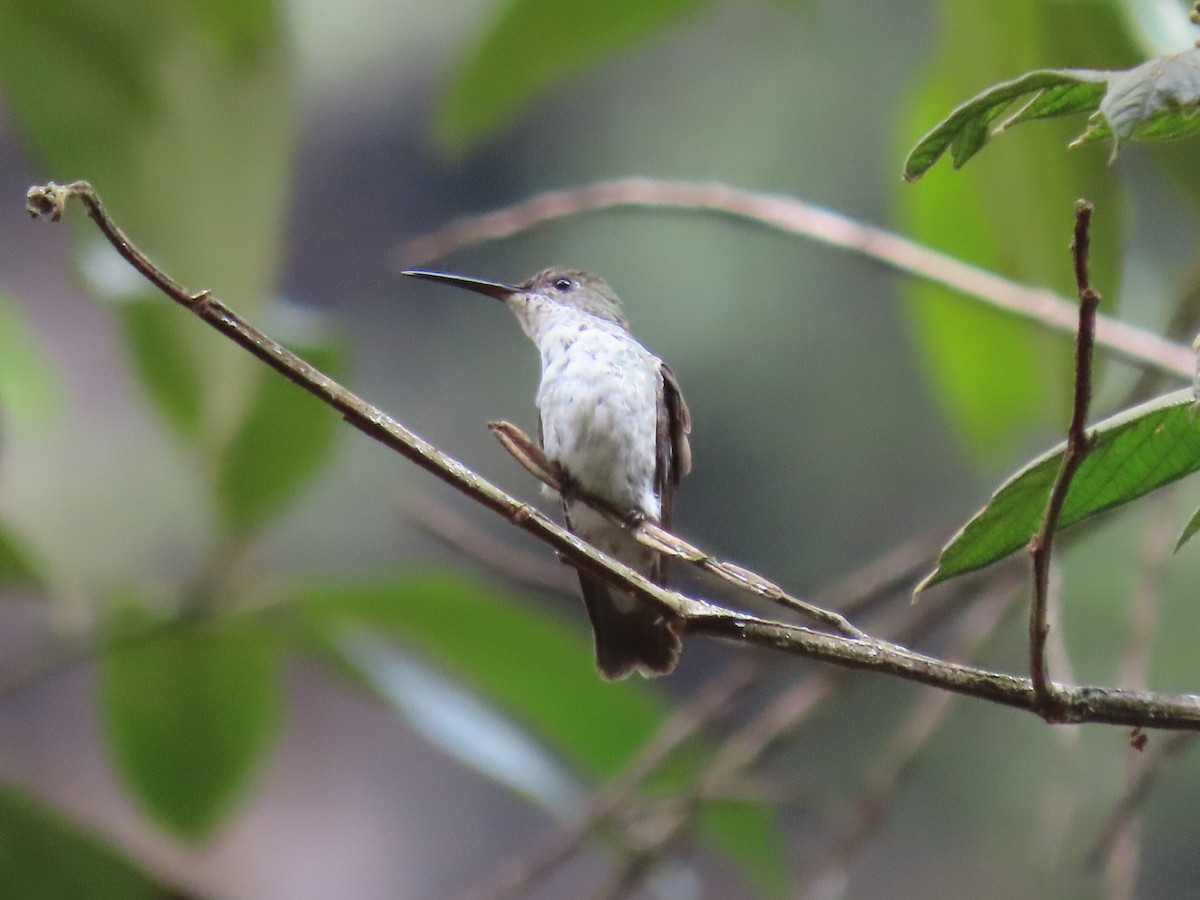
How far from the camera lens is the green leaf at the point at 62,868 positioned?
115cm

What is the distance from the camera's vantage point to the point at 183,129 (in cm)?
145

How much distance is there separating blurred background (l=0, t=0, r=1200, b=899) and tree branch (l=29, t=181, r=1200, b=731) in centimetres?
60

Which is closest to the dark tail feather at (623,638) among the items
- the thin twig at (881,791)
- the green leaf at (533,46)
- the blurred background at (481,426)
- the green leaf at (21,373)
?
the blurred background at (481,426)

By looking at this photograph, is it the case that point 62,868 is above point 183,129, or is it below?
below

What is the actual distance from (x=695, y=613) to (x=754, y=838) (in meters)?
1.08

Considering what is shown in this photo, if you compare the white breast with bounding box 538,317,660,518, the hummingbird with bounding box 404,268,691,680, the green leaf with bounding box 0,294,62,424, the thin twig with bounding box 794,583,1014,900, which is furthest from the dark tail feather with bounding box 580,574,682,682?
the green leaf with bounding box 0,294,62,424

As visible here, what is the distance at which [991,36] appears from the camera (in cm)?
122

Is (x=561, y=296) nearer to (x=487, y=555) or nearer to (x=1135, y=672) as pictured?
(x=487, y=555)

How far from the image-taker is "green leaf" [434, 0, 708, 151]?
1552mm

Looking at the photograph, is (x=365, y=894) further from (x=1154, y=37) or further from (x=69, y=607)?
(x=1154, y=37)

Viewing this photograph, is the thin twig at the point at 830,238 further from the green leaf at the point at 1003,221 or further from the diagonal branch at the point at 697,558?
the diagonal branch at the point at 697,558

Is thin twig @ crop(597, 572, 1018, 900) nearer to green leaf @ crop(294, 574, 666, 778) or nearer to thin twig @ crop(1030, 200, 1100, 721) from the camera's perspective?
green leaf @ crop(294, 574, 666, 778)

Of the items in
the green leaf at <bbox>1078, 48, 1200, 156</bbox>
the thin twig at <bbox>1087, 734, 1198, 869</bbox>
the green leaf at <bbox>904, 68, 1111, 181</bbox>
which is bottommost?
the green leaf at <bbox>1078, 48, 1200, 156</bbox>

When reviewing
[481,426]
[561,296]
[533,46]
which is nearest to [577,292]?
[561,296]
